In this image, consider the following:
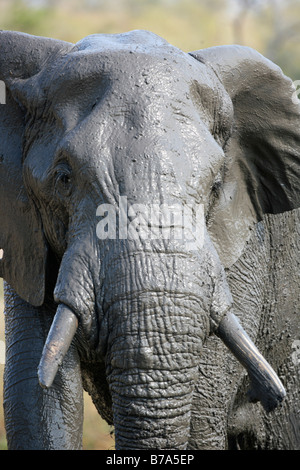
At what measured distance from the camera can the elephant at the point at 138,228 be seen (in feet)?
8.87

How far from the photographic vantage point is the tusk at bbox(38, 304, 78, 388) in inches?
103

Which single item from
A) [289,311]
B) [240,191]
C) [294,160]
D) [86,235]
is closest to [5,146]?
[86,235]

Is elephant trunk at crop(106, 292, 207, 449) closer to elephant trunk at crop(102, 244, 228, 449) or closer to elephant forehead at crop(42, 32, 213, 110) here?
elephant trunk at crop(102, 244, 228, 449)

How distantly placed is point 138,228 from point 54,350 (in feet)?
1.32

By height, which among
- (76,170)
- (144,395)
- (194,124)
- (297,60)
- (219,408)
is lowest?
(144,395)

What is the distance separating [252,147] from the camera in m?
3.65

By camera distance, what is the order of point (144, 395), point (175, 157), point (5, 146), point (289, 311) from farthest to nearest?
point (289, 311) < point (5, 146) < point (175, 157) < point (144, 395)

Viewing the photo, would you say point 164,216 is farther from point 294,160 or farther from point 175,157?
point 294,160

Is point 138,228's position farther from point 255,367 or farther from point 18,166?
point 18,166

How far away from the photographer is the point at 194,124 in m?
3.04

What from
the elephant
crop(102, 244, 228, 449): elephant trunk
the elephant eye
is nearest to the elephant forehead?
the elephant

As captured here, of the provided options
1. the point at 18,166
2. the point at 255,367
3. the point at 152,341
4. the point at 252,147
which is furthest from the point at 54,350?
the point at 252,147

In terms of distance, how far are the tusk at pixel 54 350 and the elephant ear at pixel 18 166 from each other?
20.5 inches

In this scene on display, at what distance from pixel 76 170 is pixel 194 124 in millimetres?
402
